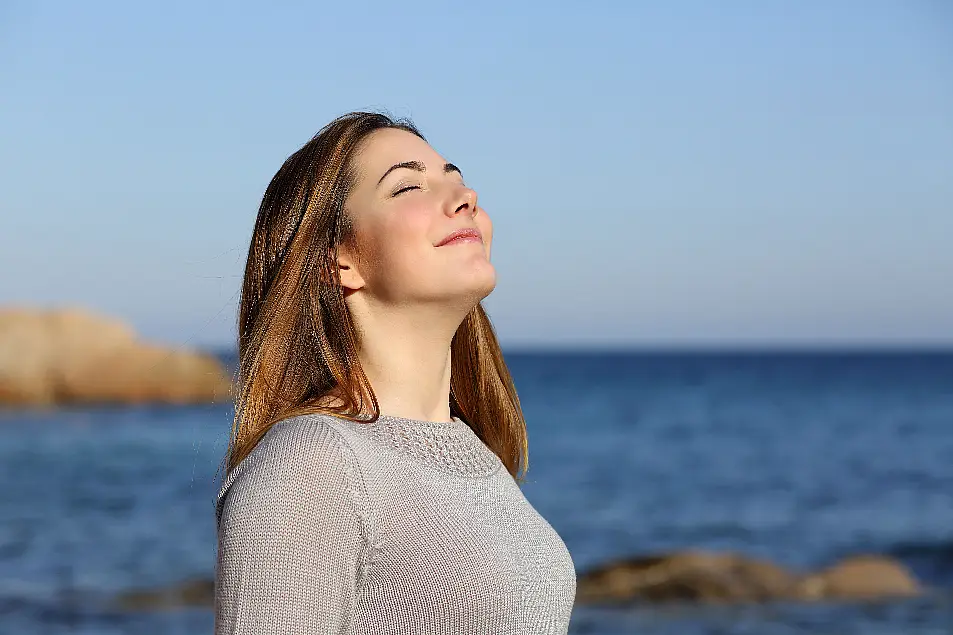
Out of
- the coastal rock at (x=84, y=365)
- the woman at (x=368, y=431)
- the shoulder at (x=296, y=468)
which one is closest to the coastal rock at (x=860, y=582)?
the woman at (x=368, y=431)

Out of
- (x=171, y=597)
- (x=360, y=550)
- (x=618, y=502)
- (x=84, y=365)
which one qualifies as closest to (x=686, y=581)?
(x=171, y=597)

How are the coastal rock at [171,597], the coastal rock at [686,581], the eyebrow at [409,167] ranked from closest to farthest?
1. the eyebrow at [409,167]
2. the coastal rock at [171,597]
3. the coastal rock at [686,581]

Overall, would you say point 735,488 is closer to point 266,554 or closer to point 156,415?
point 156,415

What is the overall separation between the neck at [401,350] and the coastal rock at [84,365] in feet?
79.0

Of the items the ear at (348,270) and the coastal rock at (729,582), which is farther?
the coastal rock at (729,582)

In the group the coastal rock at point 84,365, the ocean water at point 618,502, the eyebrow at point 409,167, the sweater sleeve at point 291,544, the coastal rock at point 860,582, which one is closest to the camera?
the sweater sleeve at point 291,544

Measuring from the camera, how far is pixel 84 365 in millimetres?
28281

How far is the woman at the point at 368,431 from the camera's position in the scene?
1832 millimetres

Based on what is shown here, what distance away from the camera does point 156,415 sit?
88.1 ft

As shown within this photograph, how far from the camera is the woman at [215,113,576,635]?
72.1 inches

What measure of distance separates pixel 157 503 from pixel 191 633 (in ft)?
21.7

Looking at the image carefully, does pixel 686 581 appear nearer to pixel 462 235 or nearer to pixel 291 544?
pixel 462 235

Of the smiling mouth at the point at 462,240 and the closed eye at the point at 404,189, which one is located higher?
the closed eye at the point at 404,189

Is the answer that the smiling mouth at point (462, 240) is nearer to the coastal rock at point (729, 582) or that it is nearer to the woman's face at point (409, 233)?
the woman's face at point (409, 233)
